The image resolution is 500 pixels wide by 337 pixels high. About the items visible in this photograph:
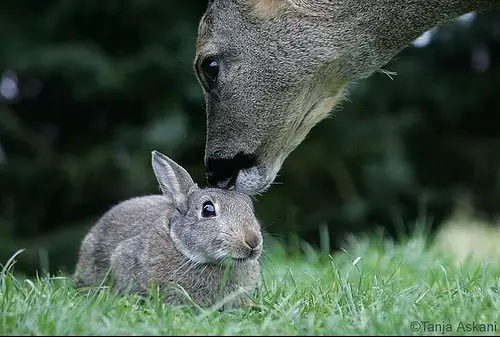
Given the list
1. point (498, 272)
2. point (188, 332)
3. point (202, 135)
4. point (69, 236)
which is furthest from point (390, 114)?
point (188, 332)

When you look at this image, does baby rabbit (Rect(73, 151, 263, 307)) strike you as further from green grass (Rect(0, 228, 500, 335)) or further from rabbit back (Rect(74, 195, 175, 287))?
green grass (Rect(0, 228, 500, 335))

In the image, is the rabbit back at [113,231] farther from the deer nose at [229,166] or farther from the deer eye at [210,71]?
the deer eye at [210,71]

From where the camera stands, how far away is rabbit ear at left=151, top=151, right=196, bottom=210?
5.57m

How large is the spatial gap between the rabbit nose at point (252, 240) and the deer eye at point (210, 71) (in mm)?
1765

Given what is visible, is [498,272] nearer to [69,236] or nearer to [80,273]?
[80,273]

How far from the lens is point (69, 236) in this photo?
10883mm

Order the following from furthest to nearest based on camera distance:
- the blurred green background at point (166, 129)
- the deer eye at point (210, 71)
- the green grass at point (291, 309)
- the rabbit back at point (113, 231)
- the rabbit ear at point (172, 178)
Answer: the blurred green background at point (166, 129), the deer eye at point (210, 71), the rabbit back at point (113, 231), the rabbit ear at point (172, 178), the green grass at point (291, 309)

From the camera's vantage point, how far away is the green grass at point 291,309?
4.21m

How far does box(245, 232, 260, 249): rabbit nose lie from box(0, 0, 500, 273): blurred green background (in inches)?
215

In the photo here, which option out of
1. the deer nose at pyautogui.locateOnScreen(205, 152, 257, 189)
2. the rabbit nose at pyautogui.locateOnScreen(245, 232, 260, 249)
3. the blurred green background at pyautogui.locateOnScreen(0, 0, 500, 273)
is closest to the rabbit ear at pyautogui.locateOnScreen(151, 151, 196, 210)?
the rabbit nose at pyautogui.locateOnScreen(245, 232, 260, 249)

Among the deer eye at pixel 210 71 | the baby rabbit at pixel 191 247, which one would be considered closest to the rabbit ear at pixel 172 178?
the baby rabbit at pixel 191 247

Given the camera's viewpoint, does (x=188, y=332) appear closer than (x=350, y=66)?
Yes

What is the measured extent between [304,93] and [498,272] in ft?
6.13

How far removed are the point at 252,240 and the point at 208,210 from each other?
368mm
